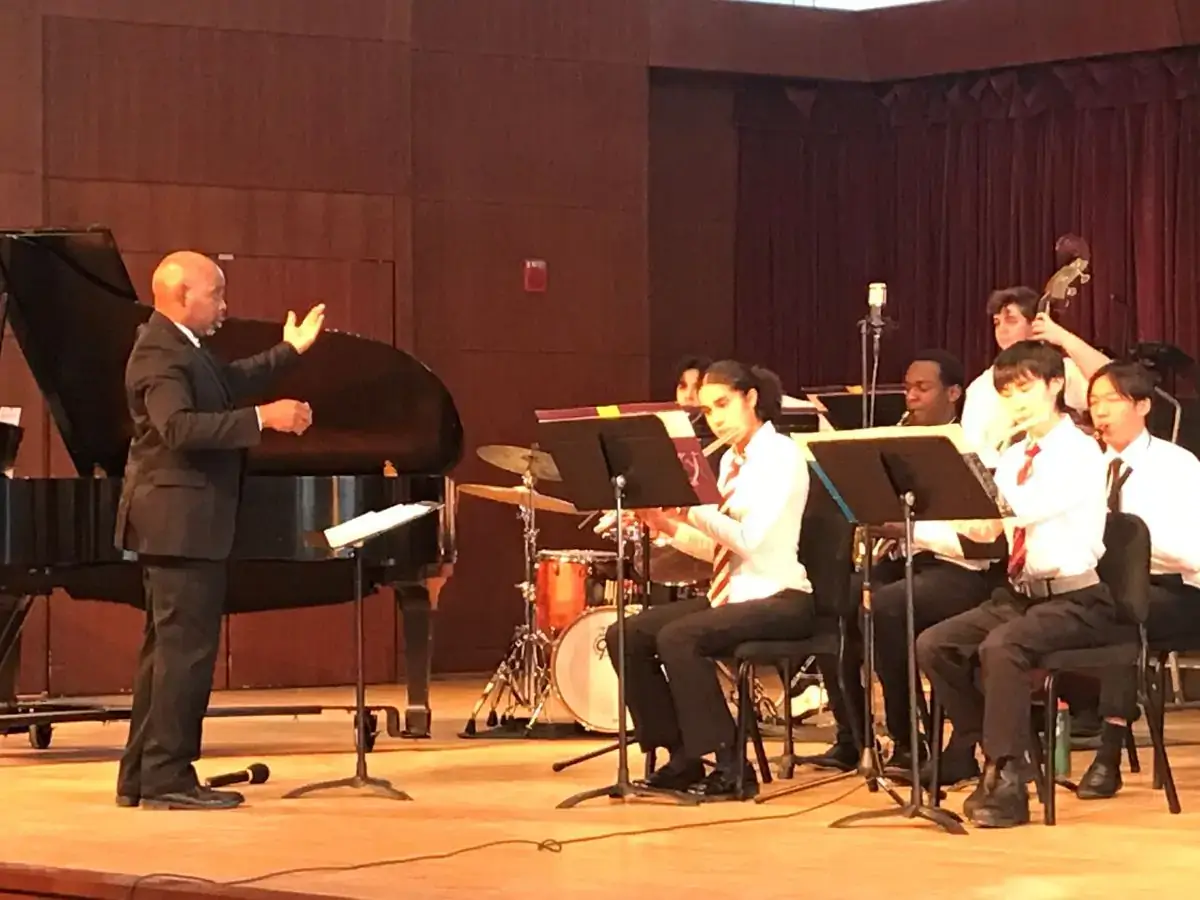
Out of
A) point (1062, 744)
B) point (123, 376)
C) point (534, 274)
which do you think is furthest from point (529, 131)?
point (1062, 744)

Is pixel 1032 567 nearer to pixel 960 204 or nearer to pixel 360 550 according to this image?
pixel 360 550

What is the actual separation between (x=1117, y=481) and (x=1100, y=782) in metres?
0.92

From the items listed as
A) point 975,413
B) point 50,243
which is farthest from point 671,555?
point 50,243

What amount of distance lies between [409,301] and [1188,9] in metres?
4.08

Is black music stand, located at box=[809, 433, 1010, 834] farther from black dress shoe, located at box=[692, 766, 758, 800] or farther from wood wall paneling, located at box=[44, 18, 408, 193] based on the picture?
wood wall paneling, located at box=[44, 18, 408, 193]

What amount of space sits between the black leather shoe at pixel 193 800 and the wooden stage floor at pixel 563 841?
68mm

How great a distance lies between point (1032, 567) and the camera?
5.55m

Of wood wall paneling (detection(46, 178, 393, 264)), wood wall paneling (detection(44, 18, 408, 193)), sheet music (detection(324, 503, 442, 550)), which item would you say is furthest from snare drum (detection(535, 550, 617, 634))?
wood wall paneling (detection(44, 18, 408, 193))

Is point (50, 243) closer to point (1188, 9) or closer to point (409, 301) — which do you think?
point (409, 301)

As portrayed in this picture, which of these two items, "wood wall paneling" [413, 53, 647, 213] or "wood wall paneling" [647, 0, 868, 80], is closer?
"wood wall paneling" [413, 53, 647, 213]

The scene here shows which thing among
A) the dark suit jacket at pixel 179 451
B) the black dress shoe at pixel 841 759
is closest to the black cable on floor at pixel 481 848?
the black dress shoe at pixel 841 759

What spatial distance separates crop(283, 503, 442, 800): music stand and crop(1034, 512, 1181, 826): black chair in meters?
1.82

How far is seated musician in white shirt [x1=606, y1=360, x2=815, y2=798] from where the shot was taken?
5.84 meters

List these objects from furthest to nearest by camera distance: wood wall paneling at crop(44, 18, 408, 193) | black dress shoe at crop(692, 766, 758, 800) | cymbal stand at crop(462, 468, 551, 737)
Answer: wood wall paneling at crop(44, 18, 408, 193) < cymbal stand at crop(462, 468, 551, 737) < black dress shoe at crop(692, 766, 758, 800)
